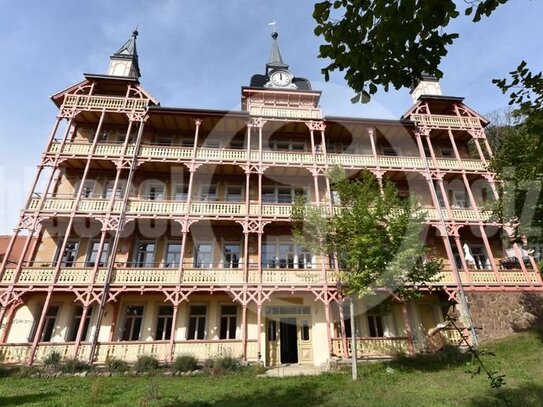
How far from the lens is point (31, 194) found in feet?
57.6

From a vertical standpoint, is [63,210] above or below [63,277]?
above

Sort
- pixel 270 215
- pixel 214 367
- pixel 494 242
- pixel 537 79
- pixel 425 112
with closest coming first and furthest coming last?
pixel 537 79 < pixel 214 367 < pixel 270 215 < pixel 494 242 < pixel 425 112

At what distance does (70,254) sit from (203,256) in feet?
24.5

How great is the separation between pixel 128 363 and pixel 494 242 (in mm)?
21650

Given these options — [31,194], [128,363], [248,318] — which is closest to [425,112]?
[248,318]

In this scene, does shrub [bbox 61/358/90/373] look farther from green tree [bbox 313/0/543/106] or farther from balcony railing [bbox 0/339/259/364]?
green tree [bbox 313/0/543/106]

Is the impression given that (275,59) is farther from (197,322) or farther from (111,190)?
(197,322)

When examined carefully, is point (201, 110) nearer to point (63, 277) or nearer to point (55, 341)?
point (63, 277)

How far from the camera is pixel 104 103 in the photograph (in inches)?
827

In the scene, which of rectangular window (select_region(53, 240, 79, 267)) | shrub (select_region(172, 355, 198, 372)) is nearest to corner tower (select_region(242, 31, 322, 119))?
rectangular window (select_region(53, 240, 79, 267))

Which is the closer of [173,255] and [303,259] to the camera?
[173,255]

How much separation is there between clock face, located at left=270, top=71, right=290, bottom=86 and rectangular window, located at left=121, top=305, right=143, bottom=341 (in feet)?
65.2

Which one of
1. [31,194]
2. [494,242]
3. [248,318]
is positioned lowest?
[248,318]

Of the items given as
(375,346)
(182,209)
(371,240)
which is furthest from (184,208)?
(375,346)
